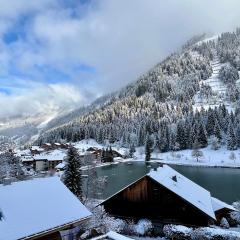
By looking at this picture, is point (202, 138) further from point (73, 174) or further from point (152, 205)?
point (152, 205)

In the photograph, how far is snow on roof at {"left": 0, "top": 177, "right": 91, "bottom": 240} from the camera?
2134 cm

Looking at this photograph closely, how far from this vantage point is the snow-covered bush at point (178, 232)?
97.8 ft

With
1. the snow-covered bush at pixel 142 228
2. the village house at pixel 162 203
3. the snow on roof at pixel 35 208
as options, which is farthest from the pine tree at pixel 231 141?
the snow on roof at pixel 35 208

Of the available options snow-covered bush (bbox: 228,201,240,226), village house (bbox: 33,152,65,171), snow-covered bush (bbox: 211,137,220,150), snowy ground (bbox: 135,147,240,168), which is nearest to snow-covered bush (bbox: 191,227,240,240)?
snow-covered bush (bbox: 228,201,240,226)

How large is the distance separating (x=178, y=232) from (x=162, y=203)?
32.3 ft

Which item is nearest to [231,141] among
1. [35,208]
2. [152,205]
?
[152,205]

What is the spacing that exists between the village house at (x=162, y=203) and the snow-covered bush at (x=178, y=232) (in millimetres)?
7278

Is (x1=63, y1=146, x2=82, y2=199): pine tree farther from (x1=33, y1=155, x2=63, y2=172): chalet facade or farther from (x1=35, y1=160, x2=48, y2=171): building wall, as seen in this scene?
(x1=35, y1=160, x2=48, y2=171): building wall

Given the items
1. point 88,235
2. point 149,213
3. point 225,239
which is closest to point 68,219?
point 88,235

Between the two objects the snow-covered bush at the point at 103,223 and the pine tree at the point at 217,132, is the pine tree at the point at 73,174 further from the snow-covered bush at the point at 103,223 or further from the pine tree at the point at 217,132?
the pine tree at the point at 217,132

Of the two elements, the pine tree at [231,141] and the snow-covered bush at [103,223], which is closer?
the snow-covered bush at [103,223]

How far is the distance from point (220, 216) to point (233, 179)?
63.6 meters

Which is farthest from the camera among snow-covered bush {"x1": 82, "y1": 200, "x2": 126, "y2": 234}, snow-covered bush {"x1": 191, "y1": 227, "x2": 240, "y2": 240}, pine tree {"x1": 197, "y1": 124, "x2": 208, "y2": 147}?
pine tree {"x1": 197, "y1": 124, "x2": 208, "y2": 147}

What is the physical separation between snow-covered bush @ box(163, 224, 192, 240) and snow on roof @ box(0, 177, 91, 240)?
362 inches
